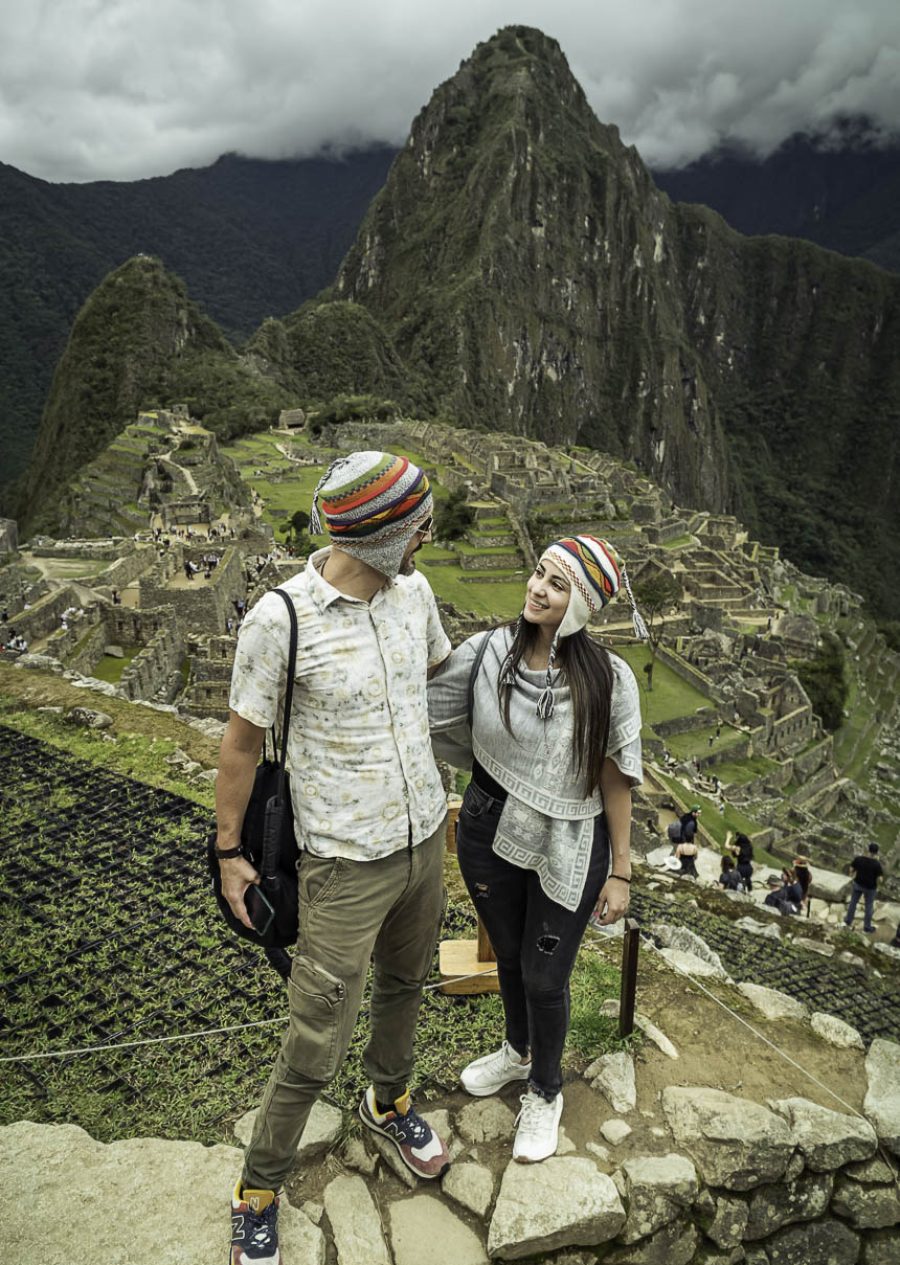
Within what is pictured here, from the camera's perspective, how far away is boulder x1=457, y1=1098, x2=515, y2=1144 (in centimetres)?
297

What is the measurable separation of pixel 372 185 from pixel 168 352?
145 meters

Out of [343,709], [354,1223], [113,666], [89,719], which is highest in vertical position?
[343,709]

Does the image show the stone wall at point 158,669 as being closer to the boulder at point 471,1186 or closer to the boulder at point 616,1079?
the boulder at point 616,1079

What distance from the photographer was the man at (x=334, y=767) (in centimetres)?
232

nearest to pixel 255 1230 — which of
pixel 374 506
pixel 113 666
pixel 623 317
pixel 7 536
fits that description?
pixel 374 506

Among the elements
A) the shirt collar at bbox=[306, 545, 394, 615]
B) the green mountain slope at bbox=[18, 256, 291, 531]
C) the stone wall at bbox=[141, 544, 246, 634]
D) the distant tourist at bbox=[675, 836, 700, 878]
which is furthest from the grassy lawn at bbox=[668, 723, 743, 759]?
the green mountain slope at bbox=[18, 256, 291, 531]

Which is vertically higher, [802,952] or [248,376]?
[248,376]

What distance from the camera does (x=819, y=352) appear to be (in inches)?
6865

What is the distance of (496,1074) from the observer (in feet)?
10.2

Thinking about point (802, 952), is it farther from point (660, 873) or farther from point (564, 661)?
point (564, 661)

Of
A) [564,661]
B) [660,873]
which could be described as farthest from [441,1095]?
[660,873]

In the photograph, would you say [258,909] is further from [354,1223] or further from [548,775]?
[354,1223]

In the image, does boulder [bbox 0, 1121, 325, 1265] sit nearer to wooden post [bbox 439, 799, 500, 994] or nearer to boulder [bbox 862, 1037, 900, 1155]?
wooden post [bbox 439, 799, 500, 994]

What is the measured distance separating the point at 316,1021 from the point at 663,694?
2398 cm
